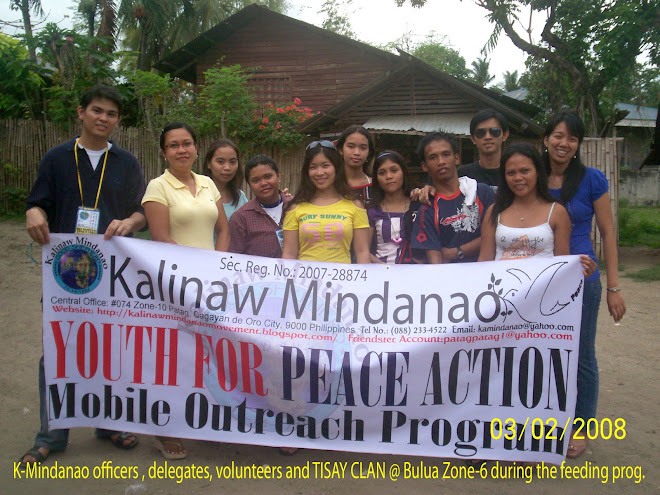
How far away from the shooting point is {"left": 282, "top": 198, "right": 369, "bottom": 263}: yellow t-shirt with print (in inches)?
128

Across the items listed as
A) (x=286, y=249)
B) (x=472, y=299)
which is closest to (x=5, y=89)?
(x=286, y=249)

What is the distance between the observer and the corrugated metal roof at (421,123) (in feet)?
35.5

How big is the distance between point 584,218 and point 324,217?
1513mm

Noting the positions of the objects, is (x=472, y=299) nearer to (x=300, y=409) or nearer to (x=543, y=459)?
(x=543, y=459)

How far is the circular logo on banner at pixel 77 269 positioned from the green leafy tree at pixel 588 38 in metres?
11.3

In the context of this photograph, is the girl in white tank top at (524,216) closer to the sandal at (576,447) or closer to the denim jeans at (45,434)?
A: the sandal at (576,447)

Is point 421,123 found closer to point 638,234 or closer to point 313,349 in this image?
point 638,234

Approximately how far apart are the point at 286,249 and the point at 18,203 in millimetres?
10983

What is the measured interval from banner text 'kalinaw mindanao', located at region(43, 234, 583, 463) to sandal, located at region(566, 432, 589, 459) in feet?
1.19

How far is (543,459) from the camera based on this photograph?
2885 mm

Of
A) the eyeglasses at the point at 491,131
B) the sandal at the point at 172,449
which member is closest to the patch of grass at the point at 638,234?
the eyeglasses at the point at 491,131

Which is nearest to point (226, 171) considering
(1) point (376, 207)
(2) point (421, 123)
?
(1) point (376, 207)

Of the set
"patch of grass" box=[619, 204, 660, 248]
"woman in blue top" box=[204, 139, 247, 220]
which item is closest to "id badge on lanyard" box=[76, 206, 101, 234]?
"woman in blue top" box=[204, 139, 247, 220]

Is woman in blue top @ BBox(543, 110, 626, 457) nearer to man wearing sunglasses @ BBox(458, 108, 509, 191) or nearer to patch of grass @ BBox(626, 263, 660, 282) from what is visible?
man wearing sunglasses @ BBox(458, 108, 509, 191)
